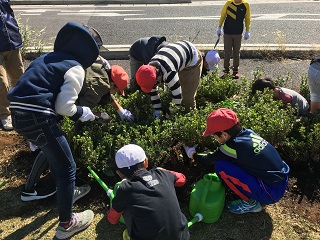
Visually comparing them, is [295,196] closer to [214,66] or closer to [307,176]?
[307,176]

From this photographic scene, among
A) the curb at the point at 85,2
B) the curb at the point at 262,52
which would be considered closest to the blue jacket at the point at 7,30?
the curb at the point at 262,52

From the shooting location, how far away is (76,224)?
3100mm

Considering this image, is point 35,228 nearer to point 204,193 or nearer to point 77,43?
point 204,193

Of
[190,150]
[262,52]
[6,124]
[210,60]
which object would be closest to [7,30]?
[6,124]

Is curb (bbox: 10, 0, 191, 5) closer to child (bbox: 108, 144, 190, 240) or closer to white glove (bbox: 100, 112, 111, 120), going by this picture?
white glove (bbox: 100, 112, 111, 120)

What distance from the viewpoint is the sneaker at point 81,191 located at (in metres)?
3.46

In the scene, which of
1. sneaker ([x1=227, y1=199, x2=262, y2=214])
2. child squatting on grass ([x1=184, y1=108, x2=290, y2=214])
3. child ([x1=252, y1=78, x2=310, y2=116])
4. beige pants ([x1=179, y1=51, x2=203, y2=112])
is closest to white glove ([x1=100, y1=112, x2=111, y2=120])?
beige pants ([x1=179, y1=51, x2=203, y2=112])

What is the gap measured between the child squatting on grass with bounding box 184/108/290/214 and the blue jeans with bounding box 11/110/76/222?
1.25m

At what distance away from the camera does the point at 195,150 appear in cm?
364

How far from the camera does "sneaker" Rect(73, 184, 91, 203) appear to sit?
346cm

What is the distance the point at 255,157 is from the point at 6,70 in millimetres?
3591

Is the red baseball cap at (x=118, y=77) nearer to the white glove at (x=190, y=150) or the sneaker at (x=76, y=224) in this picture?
the white glove at (x=190, y=150)

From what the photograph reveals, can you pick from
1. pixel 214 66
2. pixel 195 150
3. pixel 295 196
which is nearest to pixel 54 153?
pixel 195 150

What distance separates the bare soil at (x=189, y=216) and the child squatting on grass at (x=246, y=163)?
0.25 m
